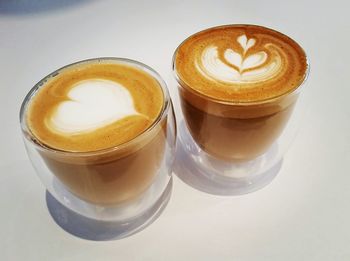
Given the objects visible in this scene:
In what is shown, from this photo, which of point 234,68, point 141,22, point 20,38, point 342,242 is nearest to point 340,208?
point 342,242

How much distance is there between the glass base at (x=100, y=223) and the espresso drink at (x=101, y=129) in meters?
0.04

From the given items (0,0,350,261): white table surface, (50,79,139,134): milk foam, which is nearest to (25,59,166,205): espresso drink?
(50,79,139,134): milk foam

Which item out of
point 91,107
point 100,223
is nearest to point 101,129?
point 91,107

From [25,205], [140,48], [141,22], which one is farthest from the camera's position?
[141,22]

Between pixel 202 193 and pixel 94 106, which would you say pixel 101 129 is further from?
pixel 202 193

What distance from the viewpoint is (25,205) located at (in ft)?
2.67

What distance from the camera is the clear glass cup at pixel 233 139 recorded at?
2.48 feet

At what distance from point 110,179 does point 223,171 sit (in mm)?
284

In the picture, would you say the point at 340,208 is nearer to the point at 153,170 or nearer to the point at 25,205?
the point at 153,170

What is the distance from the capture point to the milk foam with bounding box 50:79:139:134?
2.35 ft

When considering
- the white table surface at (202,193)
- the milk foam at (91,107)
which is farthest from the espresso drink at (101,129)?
the white table surface at (202,193)

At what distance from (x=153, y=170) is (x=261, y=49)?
0.35 meters

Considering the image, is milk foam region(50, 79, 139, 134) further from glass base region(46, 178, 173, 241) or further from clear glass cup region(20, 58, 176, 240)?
glass base region(46, 178, 173, 241)

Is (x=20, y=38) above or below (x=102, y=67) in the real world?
below
